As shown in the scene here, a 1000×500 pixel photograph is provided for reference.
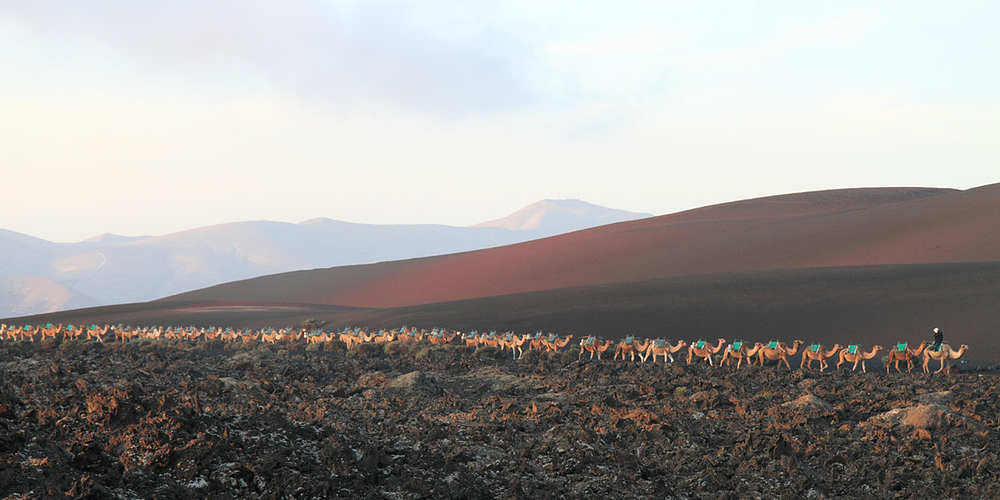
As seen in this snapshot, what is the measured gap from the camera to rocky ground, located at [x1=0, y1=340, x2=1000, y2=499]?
955 centimetres

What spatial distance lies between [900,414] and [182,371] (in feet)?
64.6

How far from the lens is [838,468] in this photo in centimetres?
1297

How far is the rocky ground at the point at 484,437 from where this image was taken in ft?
31.3

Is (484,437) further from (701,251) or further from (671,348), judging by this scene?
(701,251)

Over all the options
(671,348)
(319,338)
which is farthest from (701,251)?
(671,348)

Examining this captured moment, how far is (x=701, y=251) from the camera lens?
257ft

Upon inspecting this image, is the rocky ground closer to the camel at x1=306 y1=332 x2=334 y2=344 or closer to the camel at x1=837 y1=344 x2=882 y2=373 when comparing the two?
the camel at x1=837 y1=344 x2=882 y2=373

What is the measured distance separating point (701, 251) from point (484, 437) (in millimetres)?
68071

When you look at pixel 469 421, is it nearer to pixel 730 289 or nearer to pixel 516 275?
pixel 730 289

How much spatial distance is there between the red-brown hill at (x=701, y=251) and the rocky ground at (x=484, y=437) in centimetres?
4781

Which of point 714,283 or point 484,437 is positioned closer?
point 484,437

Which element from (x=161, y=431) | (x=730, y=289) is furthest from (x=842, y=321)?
(x=161, y=431)

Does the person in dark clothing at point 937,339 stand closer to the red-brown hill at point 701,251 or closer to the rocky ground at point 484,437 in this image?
the rocky ground at point 484,437

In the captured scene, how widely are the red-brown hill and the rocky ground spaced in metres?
47.8
